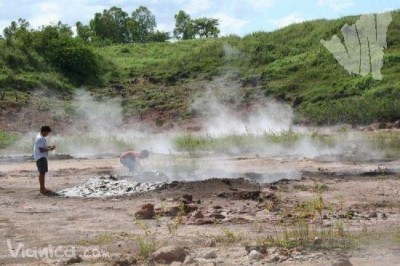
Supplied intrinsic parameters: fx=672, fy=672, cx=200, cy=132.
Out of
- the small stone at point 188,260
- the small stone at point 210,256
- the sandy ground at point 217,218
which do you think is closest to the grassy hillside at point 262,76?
the sandy ground at point 217,218

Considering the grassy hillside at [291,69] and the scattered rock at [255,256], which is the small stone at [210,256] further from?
the grassy hillside at [291,69]

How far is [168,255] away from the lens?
7.11 m

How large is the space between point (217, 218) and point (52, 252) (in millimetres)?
2770

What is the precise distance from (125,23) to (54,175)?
4499 cm

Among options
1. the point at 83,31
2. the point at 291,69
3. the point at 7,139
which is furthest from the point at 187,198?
the point at 83,31

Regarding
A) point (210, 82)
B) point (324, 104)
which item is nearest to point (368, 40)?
point (324, 104)

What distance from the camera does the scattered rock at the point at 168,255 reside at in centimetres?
711

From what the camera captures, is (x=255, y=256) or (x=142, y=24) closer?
(x=255, y=256)

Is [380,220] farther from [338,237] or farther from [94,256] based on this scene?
[94,256]

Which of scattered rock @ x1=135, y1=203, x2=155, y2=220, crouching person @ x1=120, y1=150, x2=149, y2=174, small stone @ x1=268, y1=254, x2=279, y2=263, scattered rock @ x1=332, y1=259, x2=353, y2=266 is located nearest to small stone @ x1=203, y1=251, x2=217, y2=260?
small stone @ x1=268, y1=254, x2=279, y2=263

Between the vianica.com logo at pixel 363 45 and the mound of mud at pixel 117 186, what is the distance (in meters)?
17.8

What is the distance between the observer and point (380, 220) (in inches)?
368

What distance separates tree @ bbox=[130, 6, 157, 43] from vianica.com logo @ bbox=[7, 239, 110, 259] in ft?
173

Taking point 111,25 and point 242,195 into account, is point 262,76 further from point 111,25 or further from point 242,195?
point 111,25
